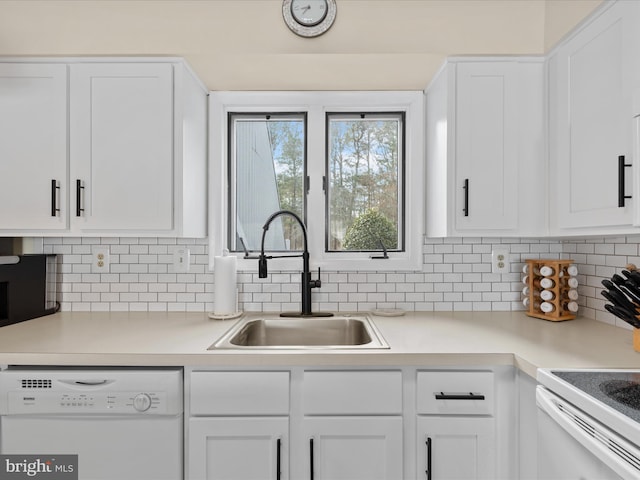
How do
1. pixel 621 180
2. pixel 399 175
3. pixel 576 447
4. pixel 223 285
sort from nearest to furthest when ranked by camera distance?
pixel 576 447, pixel 621 180, pixel 223 285, pixel 399 175

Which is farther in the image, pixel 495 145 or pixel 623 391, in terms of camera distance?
pixel 495 145

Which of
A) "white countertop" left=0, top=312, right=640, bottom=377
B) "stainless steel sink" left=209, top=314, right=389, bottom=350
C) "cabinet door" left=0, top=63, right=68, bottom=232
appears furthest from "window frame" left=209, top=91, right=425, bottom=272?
"cabinet door" left=0, top=63, right=68, bottom=232

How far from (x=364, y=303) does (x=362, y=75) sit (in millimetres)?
1174

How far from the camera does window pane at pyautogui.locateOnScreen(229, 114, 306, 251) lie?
7.20 ft

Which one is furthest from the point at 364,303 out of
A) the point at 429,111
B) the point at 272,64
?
the point at 272,64

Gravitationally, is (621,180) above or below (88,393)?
above

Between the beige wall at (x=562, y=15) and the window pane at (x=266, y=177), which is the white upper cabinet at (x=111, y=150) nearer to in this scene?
the window pane at (x=266, y=177)

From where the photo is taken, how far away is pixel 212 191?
2109 mm

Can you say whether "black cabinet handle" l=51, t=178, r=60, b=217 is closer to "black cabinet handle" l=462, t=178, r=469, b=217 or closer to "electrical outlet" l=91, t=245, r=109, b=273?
"electrical outlet" l=91, t=245, r=109, b=273

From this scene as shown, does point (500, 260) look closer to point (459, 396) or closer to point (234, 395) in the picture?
point (459, 396)

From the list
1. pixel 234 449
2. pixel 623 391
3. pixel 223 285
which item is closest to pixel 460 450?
pixel 623 391

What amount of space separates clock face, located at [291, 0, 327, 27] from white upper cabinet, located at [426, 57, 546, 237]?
0.61 metres

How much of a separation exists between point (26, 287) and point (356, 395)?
1.66m

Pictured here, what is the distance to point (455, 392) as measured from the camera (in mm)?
1385
